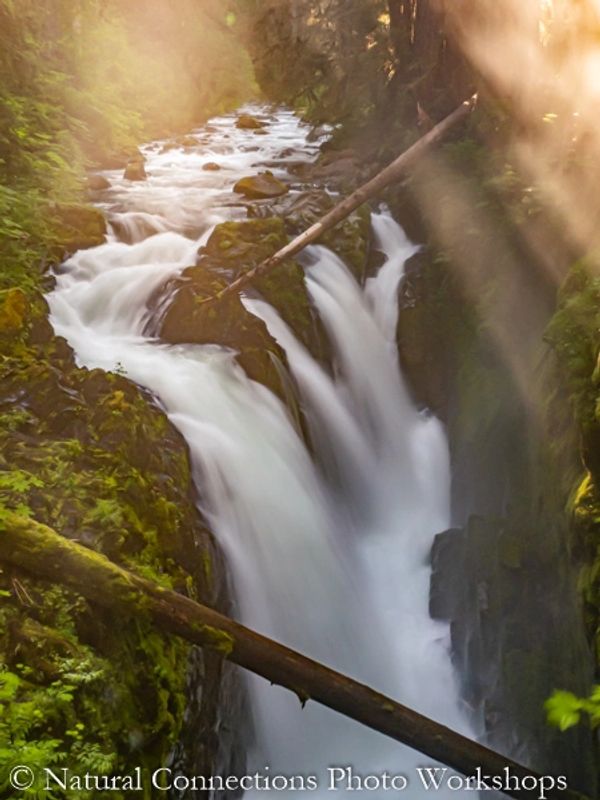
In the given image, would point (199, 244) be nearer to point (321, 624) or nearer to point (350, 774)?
point (321, 624)

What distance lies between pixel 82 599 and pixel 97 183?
34.0 feet

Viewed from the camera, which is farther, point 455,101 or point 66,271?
point 455,101

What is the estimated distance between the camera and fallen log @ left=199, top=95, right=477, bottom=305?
8662mm

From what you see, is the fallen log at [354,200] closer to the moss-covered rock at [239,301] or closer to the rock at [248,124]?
the moss-covered rock at [239,301]

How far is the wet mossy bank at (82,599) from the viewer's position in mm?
3232

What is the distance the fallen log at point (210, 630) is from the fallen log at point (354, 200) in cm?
475

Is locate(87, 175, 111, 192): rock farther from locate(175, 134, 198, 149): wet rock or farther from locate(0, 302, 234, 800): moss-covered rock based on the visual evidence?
locate(0, 302, 234, 800): moss-covered rock

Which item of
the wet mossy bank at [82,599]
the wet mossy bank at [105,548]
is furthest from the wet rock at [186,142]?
the wet mossy bank at [82,599]

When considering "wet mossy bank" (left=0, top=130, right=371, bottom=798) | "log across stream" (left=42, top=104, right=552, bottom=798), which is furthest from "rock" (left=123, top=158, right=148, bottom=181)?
"wet mossy bank" (left=0, top=130, right=371, bottom=798)

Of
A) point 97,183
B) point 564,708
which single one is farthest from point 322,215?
point 564,708

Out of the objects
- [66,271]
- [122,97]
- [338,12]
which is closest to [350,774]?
[66,271]

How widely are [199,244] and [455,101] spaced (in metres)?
6.05

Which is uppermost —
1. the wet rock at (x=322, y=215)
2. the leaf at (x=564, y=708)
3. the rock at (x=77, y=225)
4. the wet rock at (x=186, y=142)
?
the wet rock at (x=186, y=142)

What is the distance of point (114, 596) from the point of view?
3.65 meters
